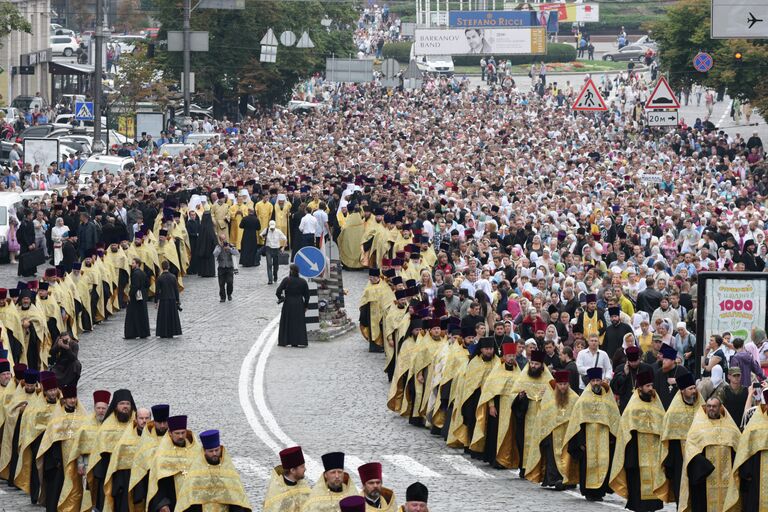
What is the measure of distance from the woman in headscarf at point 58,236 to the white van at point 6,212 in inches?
81.9

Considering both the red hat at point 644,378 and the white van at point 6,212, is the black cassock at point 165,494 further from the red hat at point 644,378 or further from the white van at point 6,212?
the white van at point 6,212

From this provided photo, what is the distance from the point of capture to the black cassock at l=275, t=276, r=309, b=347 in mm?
28234

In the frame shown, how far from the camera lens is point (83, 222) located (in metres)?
36.4

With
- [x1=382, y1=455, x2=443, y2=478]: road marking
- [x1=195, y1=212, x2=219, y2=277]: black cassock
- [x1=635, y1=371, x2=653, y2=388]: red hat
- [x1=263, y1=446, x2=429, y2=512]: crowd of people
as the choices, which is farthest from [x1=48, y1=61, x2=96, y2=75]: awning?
[x1=263, y1=446, x2=429, y2=512]: crowd of people

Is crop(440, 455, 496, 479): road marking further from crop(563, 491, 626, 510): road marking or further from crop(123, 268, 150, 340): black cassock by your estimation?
crop(123, 268, 150, 340): black cassock

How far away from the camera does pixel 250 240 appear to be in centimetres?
3725

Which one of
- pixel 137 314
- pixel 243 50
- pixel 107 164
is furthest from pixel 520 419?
pixel 243 50

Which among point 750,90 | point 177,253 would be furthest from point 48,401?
point 750,90

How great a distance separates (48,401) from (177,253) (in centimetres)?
1589

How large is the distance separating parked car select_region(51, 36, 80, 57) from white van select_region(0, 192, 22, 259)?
60.7m

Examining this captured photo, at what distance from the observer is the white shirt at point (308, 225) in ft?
118

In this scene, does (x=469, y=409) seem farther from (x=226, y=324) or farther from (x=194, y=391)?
(x=226, y=324)

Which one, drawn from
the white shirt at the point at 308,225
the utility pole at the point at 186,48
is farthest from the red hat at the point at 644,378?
the utility pole at the point at 186,48

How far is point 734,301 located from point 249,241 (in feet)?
57.2
